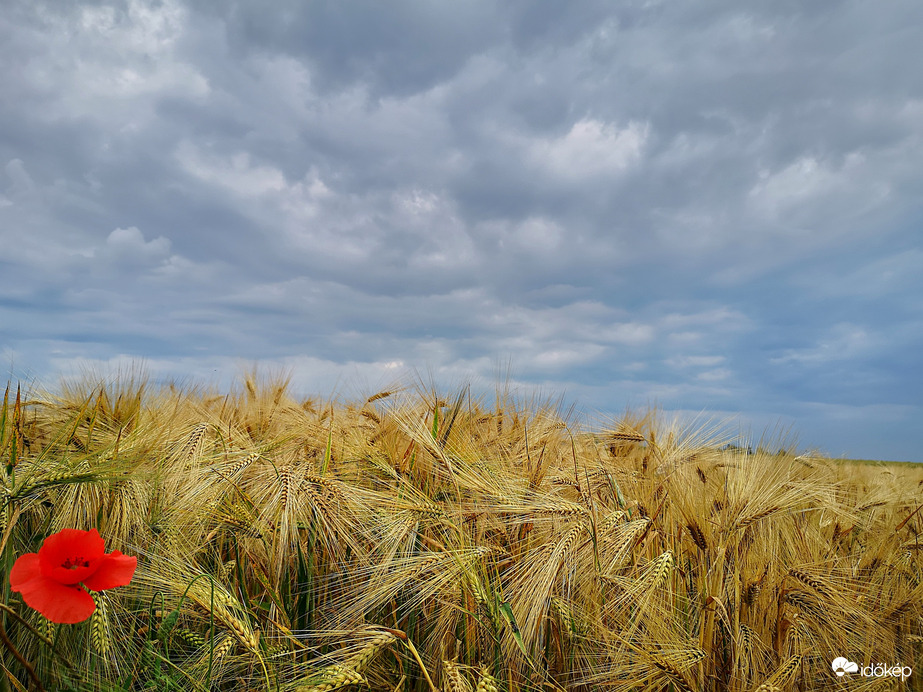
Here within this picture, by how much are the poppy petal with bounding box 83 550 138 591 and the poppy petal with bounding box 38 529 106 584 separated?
0.09 feet

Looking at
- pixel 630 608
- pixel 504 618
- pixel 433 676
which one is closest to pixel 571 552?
pixel 504 618

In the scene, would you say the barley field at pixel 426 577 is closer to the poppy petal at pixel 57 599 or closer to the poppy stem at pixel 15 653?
the poppy stem at pixel 15 653

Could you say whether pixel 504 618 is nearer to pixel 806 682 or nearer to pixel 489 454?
pixel 489 454

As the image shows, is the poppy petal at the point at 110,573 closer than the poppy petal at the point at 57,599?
No

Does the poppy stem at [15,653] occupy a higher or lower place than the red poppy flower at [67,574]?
lower

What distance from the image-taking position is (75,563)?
1380 millimetres

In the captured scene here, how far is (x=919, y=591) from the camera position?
2.50 meters

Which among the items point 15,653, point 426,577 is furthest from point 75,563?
point 426,577

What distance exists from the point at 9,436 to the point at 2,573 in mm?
549

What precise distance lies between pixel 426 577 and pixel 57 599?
1.19 meters

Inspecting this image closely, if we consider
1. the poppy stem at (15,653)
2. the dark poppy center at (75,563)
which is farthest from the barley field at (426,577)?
the dark poppy center at (75,563)

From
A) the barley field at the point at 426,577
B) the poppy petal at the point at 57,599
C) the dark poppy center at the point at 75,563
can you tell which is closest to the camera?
the poppy petal at the point at 57,599

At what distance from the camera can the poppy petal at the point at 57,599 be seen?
1237mm

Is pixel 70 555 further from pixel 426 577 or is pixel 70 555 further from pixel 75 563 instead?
pixel 426 577
